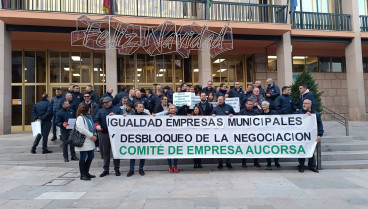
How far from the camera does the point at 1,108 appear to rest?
38.1 feet

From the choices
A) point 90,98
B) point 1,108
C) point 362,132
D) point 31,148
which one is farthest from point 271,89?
point 1,108

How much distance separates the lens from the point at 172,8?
14.1m

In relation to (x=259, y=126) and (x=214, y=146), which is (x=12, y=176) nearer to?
(x=214, y=146)

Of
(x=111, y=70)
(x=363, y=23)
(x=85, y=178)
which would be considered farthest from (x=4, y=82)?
(x=363, y=23)

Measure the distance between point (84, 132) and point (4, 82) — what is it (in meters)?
8.25

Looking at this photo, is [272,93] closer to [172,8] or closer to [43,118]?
[43,118]

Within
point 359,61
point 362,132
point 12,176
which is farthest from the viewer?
point 359,61

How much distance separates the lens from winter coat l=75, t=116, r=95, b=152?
611cm

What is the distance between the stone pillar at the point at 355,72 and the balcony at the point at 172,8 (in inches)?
187

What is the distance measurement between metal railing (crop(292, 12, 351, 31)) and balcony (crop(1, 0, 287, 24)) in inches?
52.5

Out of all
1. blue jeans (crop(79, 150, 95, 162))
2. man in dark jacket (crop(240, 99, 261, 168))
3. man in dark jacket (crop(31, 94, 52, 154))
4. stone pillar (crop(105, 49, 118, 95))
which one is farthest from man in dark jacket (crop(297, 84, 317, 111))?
stone pillar (crop(105, 49, 118, 95))

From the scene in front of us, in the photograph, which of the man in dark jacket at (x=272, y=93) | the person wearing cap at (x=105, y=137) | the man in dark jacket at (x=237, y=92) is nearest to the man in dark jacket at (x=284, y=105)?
the man in dark jacket at (x=272, y=93)

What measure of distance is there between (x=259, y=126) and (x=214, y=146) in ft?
4.45

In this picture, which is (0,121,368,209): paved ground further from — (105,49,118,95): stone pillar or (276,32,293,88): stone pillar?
(276,32,293,88): stone pillar
